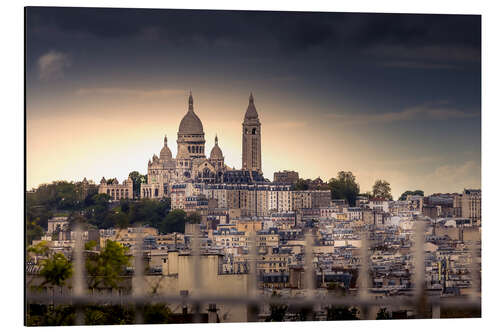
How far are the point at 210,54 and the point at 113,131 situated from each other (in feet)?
2.82

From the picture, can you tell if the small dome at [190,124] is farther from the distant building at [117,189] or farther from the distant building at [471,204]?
the distant building at [471,204]

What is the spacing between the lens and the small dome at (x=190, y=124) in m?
6.75

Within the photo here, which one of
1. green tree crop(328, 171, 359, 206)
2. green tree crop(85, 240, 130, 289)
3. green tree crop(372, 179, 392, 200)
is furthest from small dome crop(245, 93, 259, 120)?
green tree crop(85, 240, 130, 289)

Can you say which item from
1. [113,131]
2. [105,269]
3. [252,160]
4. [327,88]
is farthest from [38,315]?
[327,88]

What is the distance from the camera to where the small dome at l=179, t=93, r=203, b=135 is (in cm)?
675

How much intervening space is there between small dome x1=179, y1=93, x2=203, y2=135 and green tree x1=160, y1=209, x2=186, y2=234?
79 centimetres

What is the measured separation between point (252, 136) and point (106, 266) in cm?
141

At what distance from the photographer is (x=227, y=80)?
6.66m

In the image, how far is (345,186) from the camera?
7152 millimetres

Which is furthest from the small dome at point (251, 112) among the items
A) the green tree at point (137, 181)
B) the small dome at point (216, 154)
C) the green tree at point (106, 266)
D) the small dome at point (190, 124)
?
the green tree at point (106, 266)

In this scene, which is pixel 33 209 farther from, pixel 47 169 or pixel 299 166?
pixel 299 166

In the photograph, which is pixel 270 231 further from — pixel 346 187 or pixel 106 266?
pixel 106 266

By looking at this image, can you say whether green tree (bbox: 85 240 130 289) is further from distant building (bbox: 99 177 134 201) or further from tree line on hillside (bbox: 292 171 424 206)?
tree line on hillside (bbox: 292 171 424 206)

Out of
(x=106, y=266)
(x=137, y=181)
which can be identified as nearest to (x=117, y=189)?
(x=137, y=181)
